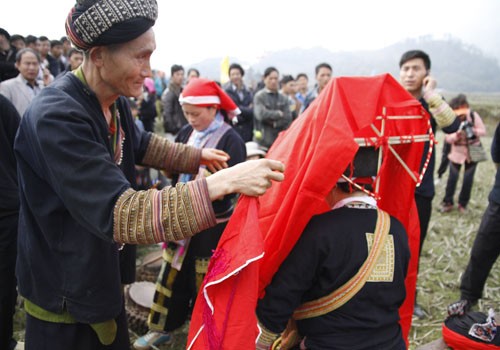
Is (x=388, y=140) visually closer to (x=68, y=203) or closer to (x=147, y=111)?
(x=68, y=203)

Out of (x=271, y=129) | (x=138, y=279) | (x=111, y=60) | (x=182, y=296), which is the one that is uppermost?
(x=111, y=60)

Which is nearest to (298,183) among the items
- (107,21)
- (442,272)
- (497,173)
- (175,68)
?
(107,21)

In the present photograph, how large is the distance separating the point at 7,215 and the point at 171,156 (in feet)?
4.72

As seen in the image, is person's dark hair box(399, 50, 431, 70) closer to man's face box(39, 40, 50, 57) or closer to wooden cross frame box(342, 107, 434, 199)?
wooden cross frame box(342, 107, 434, 199)

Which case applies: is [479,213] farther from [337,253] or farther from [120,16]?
[120,16]

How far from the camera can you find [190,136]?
398 cm

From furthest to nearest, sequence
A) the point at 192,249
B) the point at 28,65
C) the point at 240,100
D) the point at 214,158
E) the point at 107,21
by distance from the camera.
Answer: the point at 240,100, the point at 28,65, the point at 192,249, the point at 214,158, the point at 107,21

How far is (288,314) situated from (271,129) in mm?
6273

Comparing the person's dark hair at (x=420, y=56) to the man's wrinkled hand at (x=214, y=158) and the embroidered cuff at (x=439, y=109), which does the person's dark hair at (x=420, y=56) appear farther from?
the man's wrinkled hand at (x=214, y=158)

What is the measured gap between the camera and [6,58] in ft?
23.0

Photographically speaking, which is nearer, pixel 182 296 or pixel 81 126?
pixel 81 126

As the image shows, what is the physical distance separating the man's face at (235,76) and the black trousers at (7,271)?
6637mm

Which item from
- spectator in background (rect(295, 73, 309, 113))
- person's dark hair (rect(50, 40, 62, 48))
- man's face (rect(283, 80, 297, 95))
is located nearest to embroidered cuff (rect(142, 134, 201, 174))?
man's face (rect(283, 80, 297, 95))

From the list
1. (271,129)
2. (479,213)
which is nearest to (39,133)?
(271,129)
